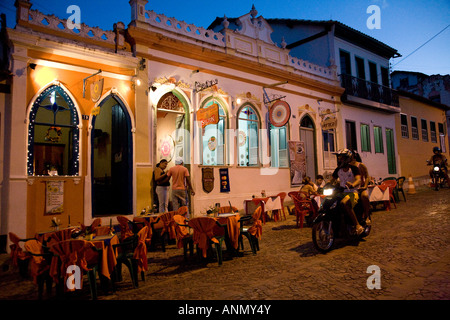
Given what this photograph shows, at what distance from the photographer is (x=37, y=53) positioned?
26.6 feet

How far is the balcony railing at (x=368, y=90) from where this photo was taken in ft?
56.5

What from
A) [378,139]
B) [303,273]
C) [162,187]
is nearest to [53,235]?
[303,273]

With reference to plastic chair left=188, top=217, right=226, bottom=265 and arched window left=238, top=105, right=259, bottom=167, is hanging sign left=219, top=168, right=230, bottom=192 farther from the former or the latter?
plastic chair left=188, top=217, right=226, bottom=265

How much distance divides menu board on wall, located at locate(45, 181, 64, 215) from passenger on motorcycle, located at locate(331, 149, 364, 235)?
671cm

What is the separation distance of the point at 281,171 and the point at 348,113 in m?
6.52

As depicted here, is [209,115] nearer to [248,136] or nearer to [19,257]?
[248,136]

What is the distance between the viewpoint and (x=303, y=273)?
180 inches

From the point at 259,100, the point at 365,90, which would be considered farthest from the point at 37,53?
the point at 365,90

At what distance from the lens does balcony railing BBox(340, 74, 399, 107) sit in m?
17.2

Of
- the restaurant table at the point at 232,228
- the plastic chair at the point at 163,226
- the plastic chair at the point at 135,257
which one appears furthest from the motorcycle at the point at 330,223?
the plastic chair at the point at 163,226

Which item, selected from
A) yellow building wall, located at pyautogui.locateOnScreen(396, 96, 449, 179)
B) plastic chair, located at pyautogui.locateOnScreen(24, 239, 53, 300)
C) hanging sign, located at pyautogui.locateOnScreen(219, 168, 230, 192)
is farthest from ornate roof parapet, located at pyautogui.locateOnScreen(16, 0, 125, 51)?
yellow building wall, located at pyautogui.locateOnScreen(396, 96, 449, 179)

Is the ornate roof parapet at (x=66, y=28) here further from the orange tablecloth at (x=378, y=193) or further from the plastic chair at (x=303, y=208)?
the orange tablecloth at (x=378, y=193)
